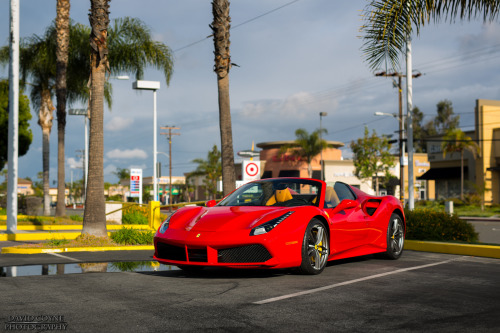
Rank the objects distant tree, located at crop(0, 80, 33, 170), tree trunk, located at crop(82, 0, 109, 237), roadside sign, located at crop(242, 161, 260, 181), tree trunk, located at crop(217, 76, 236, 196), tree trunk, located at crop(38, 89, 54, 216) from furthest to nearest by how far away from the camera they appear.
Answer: distant tree, located at crop(0, 80, 33, 170)
tree trunk, located at crop(38, 89, 54, 216)
roadside sign, located at crop(242, 161, 260, 181)
tree trunk, located at crop(217, 76, 236, 196)
tree trunk, located at crop(82, 0, 109, 237)

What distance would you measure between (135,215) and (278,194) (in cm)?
1748

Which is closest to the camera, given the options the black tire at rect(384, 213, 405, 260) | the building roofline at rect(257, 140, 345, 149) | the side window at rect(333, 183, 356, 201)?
the side window at rect(333, 183, 356, 201)

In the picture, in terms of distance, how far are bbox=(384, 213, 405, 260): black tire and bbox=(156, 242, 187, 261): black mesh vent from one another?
3.82m

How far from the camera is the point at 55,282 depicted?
6859 millimetres

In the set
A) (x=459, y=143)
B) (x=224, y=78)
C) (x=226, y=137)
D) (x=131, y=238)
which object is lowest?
(x=131, y=238)

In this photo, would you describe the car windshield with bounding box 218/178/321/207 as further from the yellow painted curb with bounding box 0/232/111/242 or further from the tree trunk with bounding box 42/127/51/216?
the tree trunk with bounding box 42/127/51/216

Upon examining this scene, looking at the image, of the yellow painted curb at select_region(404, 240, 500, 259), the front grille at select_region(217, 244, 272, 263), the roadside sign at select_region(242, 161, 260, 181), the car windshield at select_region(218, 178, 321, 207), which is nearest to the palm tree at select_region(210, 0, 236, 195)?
the roadside sign at select_region(242, 161, 260, 181)

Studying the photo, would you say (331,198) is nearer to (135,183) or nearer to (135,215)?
(135,215)

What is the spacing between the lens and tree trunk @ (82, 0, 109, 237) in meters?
13.6

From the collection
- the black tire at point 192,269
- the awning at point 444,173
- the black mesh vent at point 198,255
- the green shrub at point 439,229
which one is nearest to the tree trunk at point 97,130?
the black tire at point 192,269

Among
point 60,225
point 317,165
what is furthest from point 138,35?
point 317,165

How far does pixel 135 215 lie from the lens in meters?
24.9

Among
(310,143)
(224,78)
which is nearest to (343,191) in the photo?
(224,78)

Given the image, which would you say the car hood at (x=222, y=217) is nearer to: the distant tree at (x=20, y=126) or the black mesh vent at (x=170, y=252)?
the black mesh vent at (x=170, y=252)
